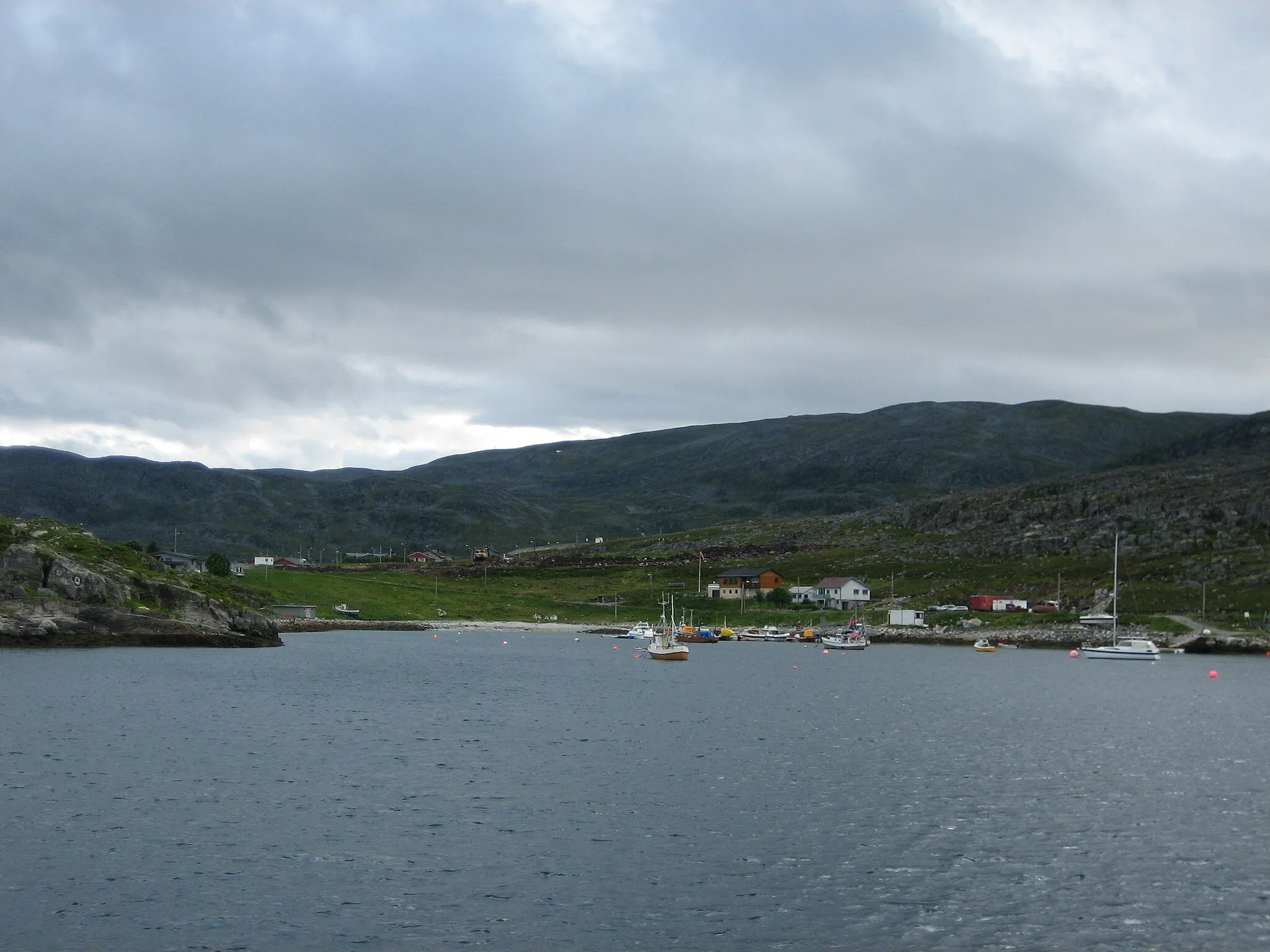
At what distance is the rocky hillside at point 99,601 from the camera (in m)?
119

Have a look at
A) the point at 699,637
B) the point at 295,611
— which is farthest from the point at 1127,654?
the point at 295,611

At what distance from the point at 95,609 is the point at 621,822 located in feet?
328

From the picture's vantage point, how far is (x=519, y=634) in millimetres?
190250

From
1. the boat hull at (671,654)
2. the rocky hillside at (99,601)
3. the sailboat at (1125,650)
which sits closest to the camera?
the rocky hillside at (99,601)

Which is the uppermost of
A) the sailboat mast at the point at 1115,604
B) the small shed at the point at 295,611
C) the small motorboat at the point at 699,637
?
the sailboat mast at the point at 1115,604

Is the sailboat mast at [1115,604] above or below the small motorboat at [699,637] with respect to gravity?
above

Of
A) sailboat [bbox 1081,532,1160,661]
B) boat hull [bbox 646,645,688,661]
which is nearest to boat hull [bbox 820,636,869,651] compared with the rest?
boat hull [bbox 646,645,688,661]

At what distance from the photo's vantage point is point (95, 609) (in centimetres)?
12331

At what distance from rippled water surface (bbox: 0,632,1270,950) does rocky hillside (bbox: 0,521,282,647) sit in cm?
3782

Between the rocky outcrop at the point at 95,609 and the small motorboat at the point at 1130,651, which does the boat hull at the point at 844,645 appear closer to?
the small motorboat at the point at 1130,651

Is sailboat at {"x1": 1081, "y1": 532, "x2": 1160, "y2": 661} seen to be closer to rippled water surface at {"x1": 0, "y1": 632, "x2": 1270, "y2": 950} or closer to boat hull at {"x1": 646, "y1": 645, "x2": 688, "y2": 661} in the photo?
rippled water surface at {"x1": 0, "y1": 632, "x2": 1270, "y2": 950}

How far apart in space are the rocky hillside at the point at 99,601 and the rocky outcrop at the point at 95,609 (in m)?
0.07

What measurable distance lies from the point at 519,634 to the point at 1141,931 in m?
165

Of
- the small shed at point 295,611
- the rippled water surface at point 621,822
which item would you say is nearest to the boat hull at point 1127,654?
the rippled water surface at point 621,822
